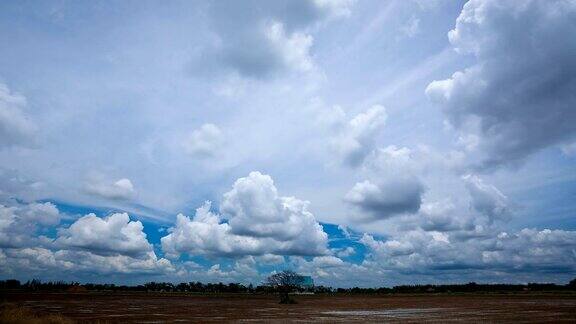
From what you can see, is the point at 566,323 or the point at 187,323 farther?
the point at 187,323

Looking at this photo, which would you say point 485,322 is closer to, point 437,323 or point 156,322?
point 437,323

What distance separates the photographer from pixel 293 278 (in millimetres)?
110688

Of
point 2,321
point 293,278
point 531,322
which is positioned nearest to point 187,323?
point 2,321

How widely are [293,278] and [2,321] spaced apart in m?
86.4

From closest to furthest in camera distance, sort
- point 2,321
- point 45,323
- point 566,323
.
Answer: point 2,321 < point 45,323 < point 566,323

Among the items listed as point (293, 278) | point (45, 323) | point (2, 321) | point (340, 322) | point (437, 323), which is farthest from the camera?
point (293, 278)

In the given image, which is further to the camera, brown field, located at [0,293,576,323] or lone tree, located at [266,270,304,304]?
lone tree, located at [266,270,304,304]

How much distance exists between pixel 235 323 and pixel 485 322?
75.0ft

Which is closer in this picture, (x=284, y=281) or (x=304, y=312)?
(x=304, y=312)

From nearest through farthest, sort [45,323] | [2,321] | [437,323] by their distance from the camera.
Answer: [2,321] < [45,323] < [437,323]

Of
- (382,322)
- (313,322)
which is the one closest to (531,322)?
(382,322)

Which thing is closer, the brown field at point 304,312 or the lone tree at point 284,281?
the brown field at point 304,312

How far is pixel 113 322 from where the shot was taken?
40250mm

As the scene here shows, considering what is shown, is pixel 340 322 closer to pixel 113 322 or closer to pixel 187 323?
pixel 187 323
